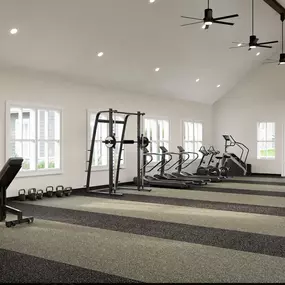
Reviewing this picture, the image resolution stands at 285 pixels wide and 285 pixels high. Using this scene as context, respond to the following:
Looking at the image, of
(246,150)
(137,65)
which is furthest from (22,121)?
(246,150)

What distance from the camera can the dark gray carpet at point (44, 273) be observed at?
3486mm

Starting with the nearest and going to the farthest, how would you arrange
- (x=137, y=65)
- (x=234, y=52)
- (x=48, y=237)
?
(x=48, y=237) < (x=137, y=65) < (x=234, y=52)

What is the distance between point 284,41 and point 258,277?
35.7 ft

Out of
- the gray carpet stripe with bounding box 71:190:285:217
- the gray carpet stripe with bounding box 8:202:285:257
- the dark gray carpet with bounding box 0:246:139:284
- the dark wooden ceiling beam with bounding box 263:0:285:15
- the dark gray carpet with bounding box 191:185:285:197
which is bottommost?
the dark gray carpet with bounding box 0:246:139:284

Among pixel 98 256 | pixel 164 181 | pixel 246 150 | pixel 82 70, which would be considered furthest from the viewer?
pixel 246 150

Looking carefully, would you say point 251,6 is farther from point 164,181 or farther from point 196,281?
point 196,281

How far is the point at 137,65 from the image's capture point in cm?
1005

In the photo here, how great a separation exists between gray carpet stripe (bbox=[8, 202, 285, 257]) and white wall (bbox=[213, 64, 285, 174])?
886 cm

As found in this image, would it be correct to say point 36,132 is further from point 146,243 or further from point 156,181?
point 146,243

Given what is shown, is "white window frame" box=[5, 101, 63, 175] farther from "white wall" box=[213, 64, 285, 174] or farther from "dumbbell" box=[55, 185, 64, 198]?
"white wall" box=[213, 64, 285, 174]

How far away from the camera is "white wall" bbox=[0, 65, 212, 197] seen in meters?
8.11

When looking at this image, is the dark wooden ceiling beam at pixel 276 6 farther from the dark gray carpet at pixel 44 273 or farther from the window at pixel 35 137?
the dark gray carpet at pixel 44 273

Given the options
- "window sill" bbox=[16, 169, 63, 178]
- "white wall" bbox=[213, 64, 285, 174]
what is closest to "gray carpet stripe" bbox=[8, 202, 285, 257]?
"window sill" bbox=[16, 169, 63, 178]

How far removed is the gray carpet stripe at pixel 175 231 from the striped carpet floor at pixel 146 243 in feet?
0.04
